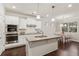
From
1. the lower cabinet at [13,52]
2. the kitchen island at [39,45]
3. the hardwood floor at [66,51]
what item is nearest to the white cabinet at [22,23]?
the lower cabinet at [13,52]

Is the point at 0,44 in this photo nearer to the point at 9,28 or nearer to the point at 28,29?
the point at 9,28

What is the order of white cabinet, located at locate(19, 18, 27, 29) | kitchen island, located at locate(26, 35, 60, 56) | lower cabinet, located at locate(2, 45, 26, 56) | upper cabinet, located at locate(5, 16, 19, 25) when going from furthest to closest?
white cabinet, located at locate(19, 18, 27, 29)
upper cabinet, located at locate(5, 16, 19, 25)
lower cabinet, located at locate(2, 45, 26, 56)
kitchen island, located at locate(26, 35, 60, 56)

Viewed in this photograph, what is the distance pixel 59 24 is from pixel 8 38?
5.47 meters

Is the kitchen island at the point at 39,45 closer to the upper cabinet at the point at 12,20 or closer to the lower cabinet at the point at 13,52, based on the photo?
the lower cabinet at the point at 13,52

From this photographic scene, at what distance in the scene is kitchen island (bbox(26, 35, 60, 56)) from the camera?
2.65m

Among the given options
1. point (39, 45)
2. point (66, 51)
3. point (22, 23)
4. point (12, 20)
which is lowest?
point (66, 51)

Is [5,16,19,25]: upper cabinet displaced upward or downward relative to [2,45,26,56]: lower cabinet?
upward

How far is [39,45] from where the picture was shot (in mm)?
2984

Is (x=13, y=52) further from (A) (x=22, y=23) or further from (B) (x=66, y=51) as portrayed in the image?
(B) (x=66, y=51)

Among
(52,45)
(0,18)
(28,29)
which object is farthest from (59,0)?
(28,29)

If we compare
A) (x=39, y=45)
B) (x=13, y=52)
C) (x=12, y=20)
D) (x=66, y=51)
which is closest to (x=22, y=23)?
(x=12, y=20)

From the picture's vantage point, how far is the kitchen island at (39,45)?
265 centimetres

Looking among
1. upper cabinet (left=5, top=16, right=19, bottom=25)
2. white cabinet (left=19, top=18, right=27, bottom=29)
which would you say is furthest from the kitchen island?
white cabinet (left=19, top=18, right=27, bottom=29)

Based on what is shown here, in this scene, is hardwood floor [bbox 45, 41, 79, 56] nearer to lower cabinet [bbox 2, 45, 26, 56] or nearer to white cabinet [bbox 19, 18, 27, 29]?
lower cabinet [bbox 2, 45, 26, 56]
